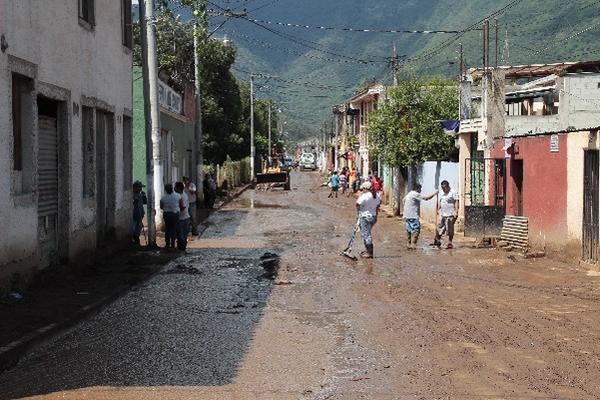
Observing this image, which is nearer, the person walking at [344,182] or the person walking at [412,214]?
the person walking at [412,214]

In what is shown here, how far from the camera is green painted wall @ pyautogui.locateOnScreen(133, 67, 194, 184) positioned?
3102 centimetres

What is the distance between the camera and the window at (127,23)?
2309cm

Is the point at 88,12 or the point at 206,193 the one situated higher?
the point at 88,12

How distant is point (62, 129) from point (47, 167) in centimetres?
107

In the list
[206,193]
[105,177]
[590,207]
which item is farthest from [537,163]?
[206,193]

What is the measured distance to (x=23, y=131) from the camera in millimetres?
14578

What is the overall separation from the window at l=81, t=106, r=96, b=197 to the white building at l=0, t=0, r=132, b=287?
2 centimetres

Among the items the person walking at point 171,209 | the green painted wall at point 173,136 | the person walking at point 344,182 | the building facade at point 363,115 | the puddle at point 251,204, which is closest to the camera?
the person walking at point 171,209

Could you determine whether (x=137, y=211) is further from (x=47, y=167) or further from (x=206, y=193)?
(x=206, y=193)

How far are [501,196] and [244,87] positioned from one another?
2572 inches

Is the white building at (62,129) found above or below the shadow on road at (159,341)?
above

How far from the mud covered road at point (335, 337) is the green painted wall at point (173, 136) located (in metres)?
12.0

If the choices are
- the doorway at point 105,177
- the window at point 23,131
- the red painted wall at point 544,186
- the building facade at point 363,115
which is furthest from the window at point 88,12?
the building facade at point 363,115

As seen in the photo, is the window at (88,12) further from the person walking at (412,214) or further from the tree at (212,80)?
the tree at (212,80)
